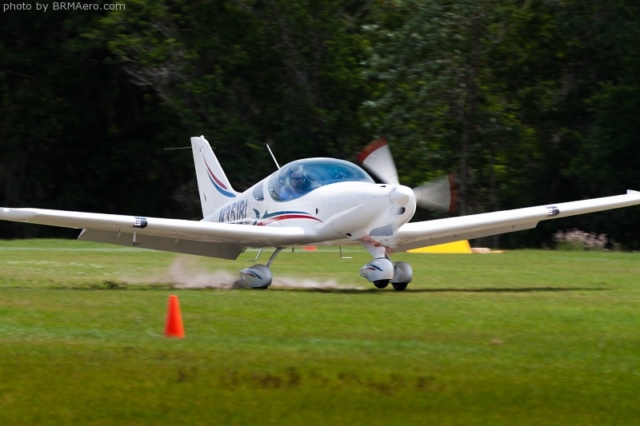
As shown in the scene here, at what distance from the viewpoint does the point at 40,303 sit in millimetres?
13461

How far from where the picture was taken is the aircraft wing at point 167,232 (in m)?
15.3

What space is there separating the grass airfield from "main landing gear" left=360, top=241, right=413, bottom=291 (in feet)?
1.34

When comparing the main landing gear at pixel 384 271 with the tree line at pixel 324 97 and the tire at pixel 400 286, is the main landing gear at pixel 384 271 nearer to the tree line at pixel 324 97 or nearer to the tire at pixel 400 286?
the tire at pixel 400 286

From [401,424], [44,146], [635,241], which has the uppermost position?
[44,146]

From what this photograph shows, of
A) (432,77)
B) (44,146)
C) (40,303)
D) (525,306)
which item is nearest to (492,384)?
(525,306)

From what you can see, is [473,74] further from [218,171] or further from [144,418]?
[144,418]

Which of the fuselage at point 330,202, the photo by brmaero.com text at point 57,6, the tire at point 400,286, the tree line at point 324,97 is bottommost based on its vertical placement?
the tire at point 400,286

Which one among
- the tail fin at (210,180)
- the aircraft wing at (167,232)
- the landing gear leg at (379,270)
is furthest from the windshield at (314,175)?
the tail fin at (210,180)

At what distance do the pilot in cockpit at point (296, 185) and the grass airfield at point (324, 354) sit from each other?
148 centimetres

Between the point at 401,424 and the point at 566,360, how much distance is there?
2.82m

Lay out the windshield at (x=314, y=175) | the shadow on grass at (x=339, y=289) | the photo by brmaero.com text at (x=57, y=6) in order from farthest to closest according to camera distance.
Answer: the photo by brmaero.com text at (x=57, y=6) < the windshield at (x=314, y=175) < the shadow on grass at (x=339, y=289)

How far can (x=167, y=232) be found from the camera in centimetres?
1628

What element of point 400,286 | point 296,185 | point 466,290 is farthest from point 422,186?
point 296,185

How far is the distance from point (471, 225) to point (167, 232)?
4751mm
